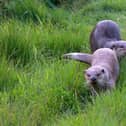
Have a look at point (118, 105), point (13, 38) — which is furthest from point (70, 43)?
point (118, 105)

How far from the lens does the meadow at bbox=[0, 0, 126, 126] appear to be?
4.55 m

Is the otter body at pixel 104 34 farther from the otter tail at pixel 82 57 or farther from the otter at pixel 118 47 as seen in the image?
the otter tail at pixel 82 57

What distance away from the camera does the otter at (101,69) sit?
5.27 metres

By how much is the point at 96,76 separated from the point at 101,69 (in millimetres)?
112

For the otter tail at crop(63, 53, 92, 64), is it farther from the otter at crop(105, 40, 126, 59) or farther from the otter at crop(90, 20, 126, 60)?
the otter at crop(90, 20, 126, 60)

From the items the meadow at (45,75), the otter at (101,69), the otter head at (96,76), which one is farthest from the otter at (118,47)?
the otter head at (96,76)

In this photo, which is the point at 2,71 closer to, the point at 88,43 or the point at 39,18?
the point at 88,43

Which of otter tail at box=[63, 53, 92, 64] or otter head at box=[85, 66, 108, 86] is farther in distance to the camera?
otter tail at box=[63, 53, 92, 64]

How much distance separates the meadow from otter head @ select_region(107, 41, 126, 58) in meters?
0.15

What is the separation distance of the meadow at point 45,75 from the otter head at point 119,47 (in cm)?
15

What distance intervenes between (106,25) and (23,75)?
195cm

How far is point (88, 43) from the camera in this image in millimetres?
7090

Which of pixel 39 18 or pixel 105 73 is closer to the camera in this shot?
pixel 105 73

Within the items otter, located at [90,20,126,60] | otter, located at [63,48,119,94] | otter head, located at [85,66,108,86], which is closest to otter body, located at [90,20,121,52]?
otter, located at [90,20,126,60]
